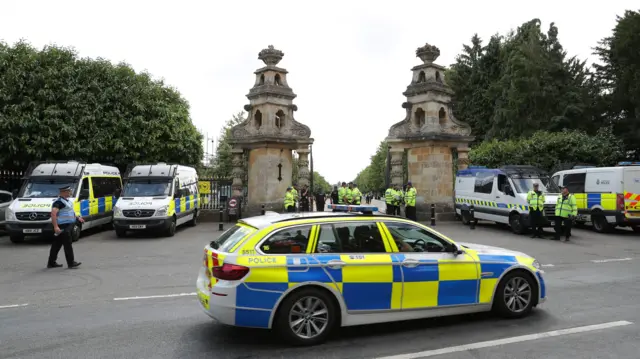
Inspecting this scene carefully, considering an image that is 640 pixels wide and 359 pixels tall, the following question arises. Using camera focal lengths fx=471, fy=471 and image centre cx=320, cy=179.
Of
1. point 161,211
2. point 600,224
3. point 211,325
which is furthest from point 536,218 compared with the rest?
point 211,325

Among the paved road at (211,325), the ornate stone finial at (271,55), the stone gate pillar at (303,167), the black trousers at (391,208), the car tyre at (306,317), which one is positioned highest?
the ornate stone finial at (271,55)

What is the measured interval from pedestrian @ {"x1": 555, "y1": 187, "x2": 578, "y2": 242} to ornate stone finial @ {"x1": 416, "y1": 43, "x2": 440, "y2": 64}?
968cm

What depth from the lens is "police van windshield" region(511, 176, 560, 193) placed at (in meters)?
17.0

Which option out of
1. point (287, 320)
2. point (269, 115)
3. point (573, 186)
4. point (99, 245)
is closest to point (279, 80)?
point (269, 115)

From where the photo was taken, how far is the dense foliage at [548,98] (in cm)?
2808

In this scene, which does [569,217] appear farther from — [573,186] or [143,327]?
[143,327]

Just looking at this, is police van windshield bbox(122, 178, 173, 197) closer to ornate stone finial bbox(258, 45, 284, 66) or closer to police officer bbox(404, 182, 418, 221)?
ornate stone finial bbox(258, 45, 284, 66)

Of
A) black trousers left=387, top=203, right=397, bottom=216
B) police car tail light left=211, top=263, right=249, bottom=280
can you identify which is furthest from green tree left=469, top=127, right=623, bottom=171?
police car tail light left=211, top=263, right=249, bottom=280

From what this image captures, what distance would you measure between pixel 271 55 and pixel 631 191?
15.5 meters

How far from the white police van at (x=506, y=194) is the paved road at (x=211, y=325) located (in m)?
6.25

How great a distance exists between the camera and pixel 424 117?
877 inches

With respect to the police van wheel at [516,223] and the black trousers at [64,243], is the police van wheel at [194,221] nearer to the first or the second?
the black trousers at [64,243]

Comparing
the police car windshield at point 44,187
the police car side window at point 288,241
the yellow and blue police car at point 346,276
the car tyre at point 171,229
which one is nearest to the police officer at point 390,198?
the car tyre at point 171,229

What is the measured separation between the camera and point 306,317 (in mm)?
5086
